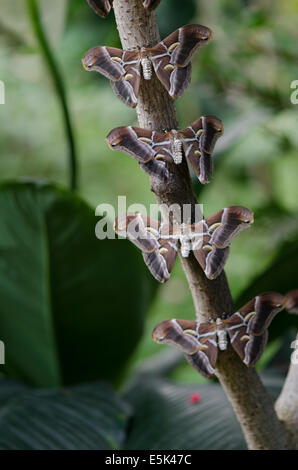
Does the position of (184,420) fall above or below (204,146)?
below

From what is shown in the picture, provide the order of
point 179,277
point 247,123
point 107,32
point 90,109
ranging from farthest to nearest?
point 90,109
point 179,277
point 107,32
point 247,123

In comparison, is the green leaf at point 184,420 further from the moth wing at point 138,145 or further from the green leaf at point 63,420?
the moth wing at point 138,145

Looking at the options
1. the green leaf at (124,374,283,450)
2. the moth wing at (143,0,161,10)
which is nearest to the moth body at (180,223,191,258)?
the moth wing at (143,0,161,10)

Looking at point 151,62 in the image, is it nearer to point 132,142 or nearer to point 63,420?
point 132,142

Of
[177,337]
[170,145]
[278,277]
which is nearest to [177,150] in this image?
[170,145]

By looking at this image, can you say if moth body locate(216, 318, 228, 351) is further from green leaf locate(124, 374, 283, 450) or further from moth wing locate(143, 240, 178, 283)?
green leaf locate(124, 374, 283, 450)

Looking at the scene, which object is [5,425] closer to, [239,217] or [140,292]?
[140,292]

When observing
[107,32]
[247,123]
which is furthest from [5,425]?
[107,32]
